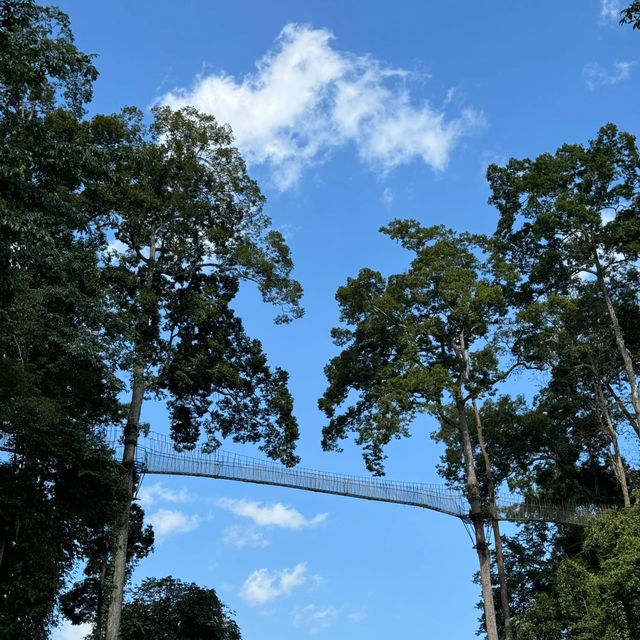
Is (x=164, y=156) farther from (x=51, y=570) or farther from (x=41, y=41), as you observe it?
Result: (x=51, y=570)

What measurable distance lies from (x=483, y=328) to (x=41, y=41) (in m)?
12.2

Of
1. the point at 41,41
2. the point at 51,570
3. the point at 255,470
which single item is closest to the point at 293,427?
the point at 255,470

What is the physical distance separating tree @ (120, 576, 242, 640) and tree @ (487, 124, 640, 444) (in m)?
11.4

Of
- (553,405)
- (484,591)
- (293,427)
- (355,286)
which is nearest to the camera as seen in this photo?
(484,591)

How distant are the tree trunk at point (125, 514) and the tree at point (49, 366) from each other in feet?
1.53

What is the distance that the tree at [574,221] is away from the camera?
1978 cm

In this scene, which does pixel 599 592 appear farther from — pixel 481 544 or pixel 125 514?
pixel 125 514

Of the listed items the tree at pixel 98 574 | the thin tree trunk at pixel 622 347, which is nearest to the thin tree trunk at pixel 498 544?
the thin tree trunk at pixel 622 347

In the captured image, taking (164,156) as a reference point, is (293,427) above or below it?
below

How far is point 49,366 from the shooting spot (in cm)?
1425

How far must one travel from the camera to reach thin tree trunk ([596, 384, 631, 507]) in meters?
18.5

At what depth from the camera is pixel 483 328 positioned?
1889 centimetres

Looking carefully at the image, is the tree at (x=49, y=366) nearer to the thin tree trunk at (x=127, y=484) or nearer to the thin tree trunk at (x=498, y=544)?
the thin tree trunk at (x=127, y=484)

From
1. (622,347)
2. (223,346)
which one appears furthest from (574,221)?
(223,346)
